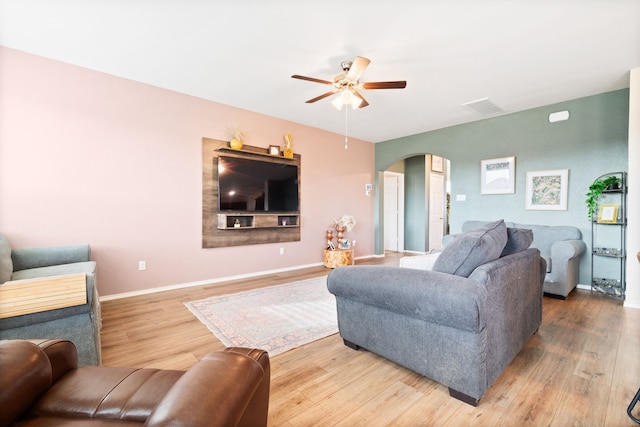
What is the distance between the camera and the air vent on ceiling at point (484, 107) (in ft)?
13.1

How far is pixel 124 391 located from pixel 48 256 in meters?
2.71

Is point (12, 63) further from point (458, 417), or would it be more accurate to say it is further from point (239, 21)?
point (458, 417)

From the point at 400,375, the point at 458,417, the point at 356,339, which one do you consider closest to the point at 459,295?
the point at 458,417

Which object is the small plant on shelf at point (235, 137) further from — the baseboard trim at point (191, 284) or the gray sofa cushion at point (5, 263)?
the gray sofa cushion at point (5, 263)

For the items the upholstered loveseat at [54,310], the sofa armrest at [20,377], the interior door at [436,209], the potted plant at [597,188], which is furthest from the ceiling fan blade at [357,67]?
the interior door at [436,209]

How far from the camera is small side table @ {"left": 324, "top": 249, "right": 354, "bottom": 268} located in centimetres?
499

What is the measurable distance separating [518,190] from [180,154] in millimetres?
5071

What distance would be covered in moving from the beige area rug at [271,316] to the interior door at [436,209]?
456cm

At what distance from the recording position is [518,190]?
4.41m

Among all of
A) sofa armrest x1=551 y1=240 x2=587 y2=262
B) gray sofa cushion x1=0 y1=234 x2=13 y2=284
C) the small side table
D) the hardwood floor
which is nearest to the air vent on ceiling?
sofa armrest x1=551 y1=240 x2=587 y2=262

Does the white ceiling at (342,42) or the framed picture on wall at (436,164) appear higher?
the white ceiling at (342,42)

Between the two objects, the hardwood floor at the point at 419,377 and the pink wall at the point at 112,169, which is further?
the pink wall at the point at 112,169

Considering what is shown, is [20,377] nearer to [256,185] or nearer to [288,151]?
[256,185]

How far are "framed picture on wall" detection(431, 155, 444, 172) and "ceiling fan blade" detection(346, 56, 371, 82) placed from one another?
515cm
